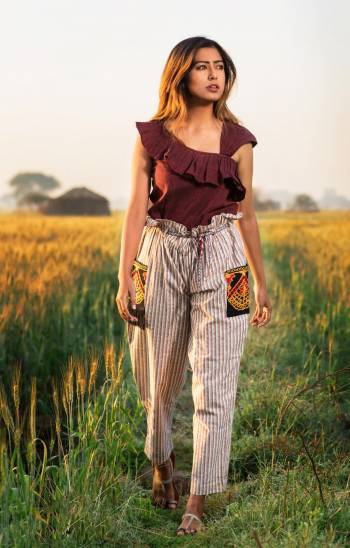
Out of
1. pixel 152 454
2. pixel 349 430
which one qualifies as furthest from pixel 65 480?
pixel 349 430

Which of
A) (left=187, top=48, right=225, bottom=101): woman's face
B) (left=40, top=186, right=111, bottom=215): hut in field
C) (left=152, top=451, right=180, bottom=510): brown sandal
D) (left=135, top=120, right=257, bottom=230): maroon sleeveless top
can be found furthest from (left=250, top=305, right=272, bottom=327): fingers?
(left=40, top=186, right=111, bottom=215): hut in field

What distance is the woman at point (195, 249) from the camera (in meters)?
3.14

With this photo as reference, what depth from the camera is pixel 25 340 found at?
15.4 ft

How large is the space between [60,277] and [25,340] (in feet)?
3.60

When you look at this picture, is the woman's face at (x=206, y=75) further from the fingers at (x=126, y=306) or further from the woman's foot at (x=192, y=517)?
the woman's foot at (x=192, y=517)

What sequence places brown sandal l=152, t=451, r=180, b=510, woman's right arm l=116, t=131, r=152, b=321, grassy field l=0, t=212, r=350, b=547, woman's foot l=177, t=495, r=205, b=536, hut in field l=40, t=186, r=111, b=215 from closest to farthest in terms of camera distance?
grassy field l=0, t=212, r=350, b=547 → woman's foot l=177, t=495, r=205, b=536 → woman's right arm l=116, t=131, r=152, b=321 → brown sandal l=152, t=451, r=180, b=510 → hut in field l=40, t=186, r=111, b=215

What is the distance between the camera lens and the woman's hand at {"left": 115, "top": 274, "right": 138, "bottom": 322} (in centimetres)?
325

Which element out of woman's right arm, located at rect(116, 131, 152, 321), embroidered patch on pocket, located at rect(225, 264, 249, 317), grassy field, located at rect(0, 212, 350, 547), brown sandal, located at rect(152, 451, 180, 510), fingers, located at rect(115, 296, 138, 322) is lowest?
brown sandal, located at rect(152, 451, 180, 510)

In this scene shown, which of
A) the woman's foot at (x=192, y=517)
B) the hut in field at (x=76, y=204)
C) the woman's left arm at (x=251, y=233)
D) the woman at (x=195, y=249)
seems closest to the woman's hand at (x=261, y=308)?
the woman's left arm at (x=251, y=233)

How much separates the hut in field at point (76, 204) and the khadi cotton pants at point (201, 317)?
847 inches

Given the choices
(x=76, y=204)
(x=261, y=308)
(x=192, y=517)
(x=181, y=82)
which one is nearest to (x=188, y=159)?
(x=181, y=82)

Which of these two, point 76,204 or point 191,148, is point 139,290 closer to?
point 191,148

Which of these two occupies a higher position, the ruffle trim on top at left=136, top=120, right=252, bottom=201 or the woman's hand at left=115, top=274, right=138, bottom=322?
the ruffle trim on top at left=136, top=120, right=252, bottom=201

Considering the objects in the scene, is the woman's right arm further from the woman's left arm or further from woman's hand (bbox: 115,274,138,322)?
the woman's left arm
